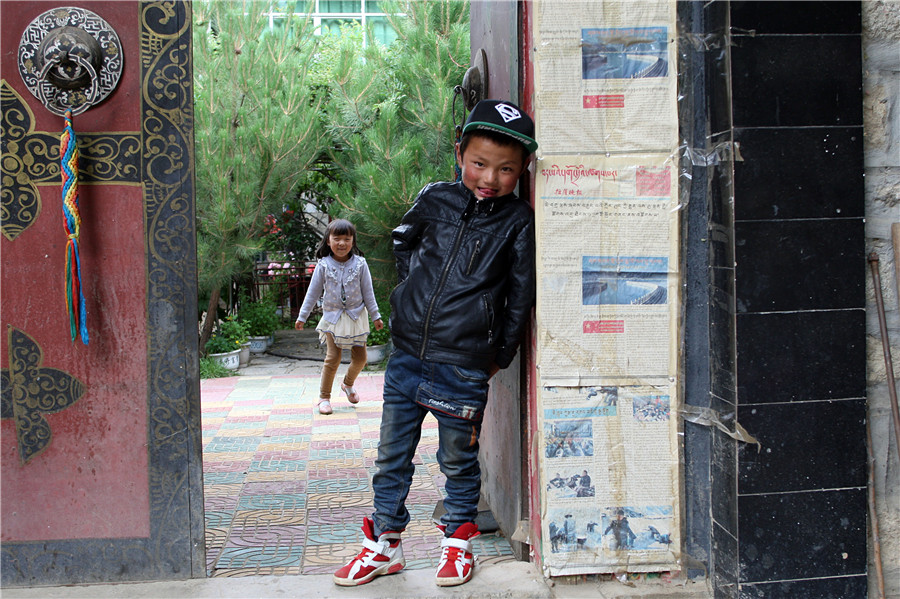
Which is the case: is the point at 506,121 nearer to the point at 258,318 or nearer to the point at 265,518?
the point at 265,518

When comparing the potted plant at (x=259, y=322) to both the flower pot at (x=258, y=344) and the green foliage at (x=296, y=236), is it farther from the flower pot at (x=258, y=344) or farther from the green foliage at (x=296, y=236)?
the green foliage at (x=296, y=236)

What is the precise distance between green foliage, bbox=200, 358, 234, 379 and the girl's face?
9.72 ft

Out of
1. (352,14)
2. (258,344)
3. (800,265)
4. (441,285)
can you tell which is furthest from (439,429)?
(352,14)

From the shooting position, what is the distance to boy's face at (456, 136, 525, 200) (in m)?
2.80

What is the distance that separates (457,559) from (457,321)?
0.93 meters

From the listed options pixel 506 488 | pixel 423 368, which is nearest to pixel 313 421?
pixel 506 488

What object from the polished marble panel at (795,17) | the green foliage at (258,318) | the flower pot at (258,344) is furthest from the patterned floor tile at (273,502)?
the green foliage at (258,318)

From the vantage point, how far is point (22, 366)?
9.25 ft

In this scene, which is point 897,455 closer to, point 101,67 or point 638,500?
point 638,500

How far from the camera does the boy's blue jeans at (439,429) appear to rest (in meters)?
2.86

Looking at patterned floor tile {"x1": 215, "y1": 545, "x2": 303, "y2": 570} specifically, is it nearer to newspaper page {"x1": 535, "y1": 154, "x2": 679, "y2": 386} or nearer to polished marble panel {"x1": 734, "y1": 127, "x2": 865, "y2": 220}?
newspaper page {"x1": 535, "y1": 154, "x2": 679, "y2": 386}

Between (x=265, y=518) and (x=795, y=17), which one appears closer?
(x=795, y=17)

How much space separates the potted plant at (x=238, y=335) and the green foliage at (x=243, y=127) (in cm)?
76

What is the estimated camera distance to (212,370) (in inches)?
336
